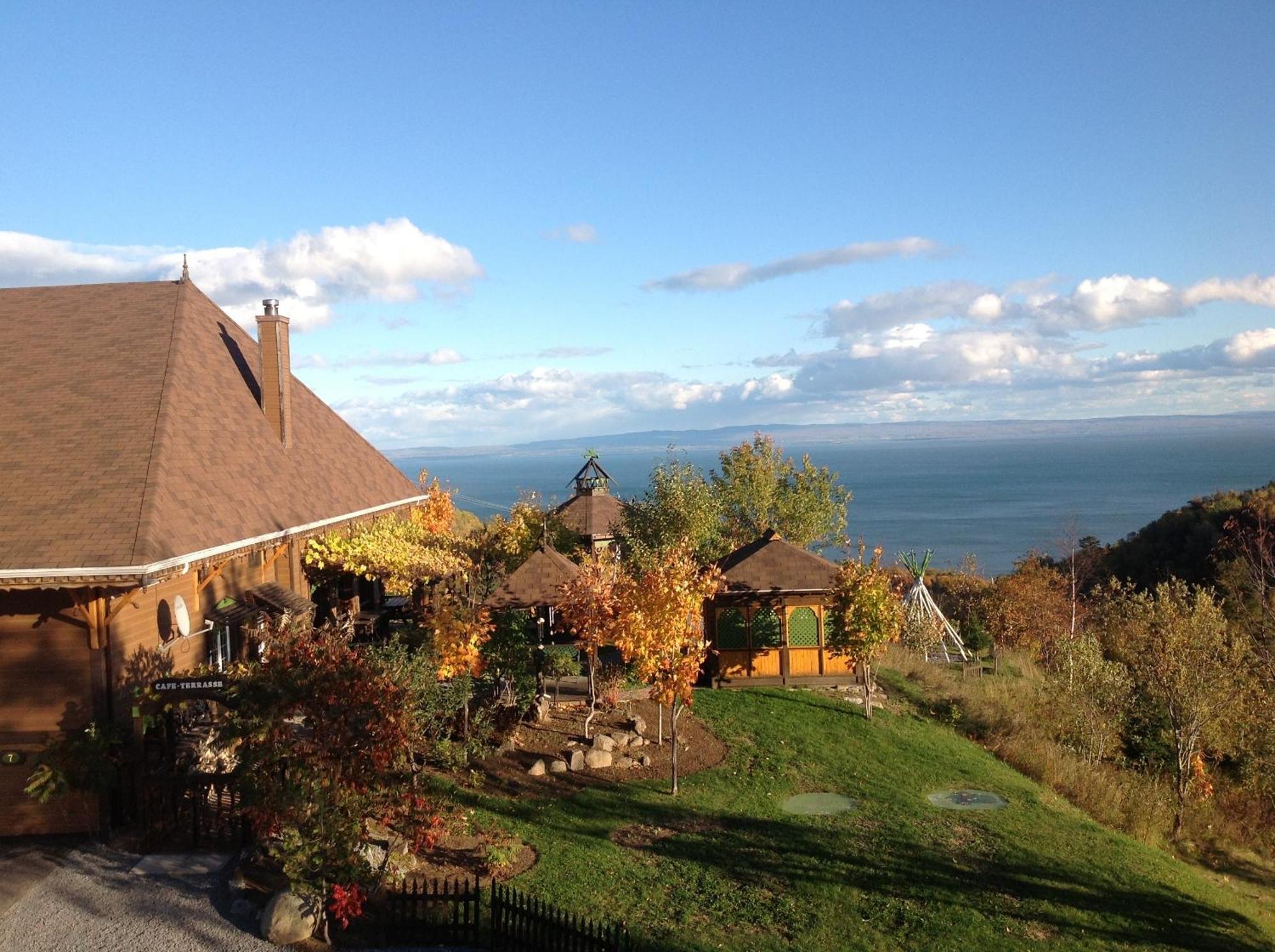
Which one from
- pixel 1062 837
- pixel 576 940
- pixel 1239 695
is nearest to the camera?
pixel 576 940

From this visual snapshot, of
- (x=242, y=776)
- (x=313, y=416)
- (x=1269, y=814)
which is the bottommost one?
(x=1269, y=814)

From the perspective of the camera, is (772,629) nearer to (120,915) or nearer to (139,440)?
(139,440)

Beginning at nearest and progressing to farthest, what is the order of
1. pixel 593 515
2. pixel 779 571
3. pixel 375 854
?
1. pixel 375 854
2. pixel 779 571
3. pixel 593 515

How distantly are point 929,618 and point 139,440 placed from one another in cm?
2877

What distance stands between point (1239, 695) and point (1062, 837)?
9761mm

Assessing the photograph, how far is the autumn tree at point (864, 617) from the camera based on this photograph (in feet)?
69.3

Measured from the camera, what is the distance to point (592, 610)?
57.9 feet

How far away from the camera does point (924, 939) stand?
11312 millimetres

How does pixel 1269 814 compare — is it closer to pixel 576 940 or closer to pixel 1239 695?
pixel 1239 695

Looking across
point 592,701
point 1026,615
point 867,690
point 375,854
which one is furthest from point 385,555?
point 1026,615

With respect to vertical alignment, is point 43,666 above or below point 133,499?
below

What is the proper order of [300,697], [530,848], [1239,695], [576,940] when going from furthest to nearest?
[1239,695], [530,848], [300,697], [576,940]

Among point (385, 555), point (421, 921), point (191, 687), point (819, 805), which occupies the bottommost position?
point (819, 805)

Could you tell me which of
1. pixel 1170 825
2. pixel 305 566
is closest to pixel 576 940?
pixel 305 566
